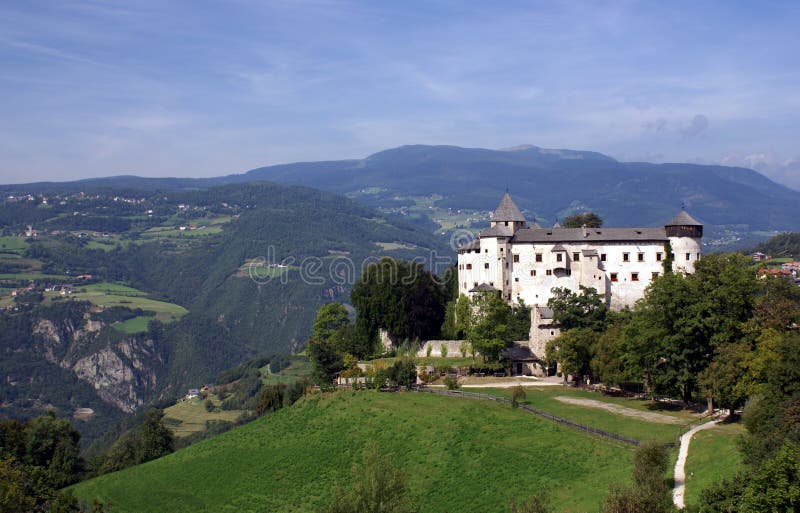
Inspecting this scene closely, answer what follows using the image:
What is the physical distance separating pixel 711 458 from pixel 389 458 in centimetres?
2366

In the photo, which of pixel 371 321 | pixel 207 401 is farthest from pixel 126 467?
pixel 207 401

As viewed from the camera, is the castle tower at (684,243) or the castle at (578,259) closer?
the castle tower at (684,243)

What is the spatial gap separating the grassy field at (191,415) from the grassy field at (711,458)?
112328 mm

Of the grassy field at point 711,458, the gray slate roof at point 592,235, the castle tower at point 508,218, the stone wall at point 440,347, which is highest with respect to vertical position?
the castle tower at point 508,218

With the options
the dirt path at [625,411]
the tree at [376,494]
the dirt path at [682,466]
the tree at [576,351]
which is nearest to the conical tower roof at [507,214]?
the tree at [576,351]

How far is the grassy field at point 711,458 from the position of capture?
4350 centimetres

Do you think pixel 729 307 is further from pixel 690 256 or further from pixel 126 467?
pixel 126 467

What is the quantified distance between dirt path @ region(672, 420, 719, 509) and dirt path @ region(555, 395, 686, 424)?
130 inches

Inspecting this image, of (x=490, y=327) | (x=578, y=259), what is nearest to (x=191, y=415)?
(x=578, y=259)

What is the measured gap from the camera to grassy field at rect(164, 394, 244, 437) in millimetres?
156825

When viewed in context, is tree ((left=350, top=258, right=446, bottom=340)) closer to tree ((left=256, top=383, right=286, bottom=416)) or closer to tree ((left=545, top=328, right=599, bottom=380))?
tree ((left=256, top=383, right=286, bottom=416))

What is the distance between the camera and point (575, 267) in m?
91.3

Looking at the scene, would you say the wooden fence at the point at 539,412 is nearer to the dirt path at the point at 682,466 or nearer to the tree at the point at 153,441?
the dirt path at the point at 682,466

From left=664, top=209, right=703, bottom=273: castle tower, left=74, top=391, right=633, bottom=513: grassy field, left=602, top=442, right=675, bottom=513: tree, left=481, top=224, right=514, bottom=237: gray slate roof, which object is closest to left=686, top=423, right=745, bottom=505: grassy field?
left=602, top=442, right=675, bottom=513: tree
